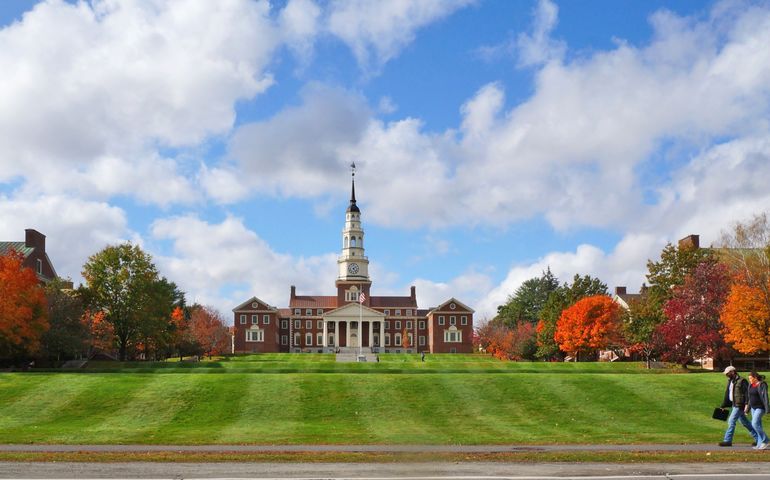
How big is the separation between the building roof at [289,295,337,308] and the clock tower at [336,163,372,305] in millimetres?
3679

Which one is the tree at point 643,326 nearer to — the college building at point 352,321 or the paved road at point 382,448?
the paved road at point 382,448

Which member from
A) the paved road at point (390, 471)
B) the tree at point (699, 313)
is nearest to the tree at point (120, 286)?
the tree at point (699, 313)

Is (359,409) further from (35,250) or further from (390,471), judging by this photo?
(35,250)

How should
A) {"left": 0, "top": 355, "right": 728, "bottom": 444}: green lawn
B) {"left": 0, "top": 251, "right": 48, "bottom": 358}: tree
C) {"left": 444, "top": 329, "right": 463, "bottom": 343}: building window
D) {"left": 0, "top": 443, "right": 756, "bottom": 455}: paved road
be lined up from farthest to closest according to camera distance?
1. {"left": 444, "top": 329, "right": 463, "bottom": 343}: building window
2. {"left": 0, "top": 251, "right": 48, "bottom": 358}: tree
3. {"left": 0, "top": 355, "right": 728, "bottom": 444}: green lawn
4. {"left": 0, "top": 443, "right": 756, "bottom": 455}: paved road

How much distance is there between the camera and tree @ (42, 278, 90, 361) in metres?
60.0

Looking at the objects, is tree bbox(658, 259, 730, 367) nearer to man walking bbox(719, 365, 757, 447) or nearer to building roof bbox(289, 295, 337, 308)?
man walking bbox(719, 365, 757, 447)

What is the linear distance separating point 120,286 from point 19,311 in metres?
17.0

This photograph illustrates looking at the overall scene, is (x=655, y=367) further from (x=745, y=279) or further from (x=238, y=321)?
(x=238, y=321)

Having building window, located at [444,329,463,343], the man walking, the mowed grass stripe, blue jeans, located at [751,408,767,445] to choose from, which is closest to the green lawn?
the mowed grass stripe

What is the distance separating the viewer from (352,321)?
148 m

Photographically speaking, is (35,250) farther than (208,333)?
No

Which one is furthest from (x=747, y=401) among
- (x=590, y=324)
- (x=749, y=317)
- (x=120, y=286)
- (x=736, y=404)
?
(x=120, y=286)

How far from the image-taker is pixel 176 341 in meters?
80.2

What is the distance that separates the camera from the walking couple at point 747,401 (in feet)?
66.1
